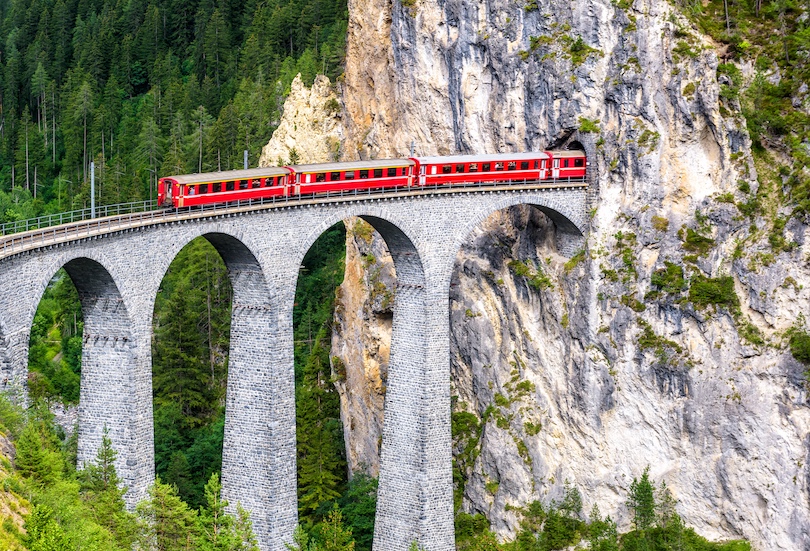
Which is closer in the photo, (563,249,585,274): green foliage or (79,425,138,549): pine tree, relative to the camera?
(79,425,138,549): pine tree

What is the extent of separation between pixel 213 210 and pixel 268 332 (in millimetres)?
6991

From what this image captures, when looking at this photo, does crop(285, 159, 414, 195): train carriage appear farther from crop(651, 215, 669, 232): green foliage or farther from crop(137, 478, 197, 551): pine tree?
crop(137, 478, 197, 551): pine tree

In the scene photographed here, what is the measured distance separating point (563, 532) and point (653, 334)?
12361mm

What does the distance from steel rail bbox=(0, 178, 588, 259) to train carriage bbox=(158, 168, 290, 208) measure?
A: 0.45 meters

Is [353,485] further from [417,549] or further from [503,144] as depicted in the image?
[503,144]

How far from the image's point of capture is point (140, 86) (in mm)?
153500

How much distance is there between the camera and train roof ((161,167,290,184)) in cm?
5831

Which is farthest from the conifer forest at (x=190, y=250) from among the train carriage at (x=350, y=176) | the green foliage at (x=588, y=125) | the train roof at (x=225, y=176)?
the train carriage at (x=350, y=176)

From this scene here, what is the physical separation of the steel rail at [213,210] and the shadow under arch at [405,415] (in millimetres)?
2764

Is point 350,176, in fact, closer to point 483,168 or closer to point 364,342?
point 483,168

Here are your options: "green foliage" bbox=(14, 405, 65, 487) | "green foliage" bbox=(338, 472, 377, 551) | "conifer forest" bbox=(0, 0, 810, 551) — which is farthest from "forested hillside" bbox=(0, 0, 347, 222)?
"green foliage" bbox=(14, 405, 65, 487)

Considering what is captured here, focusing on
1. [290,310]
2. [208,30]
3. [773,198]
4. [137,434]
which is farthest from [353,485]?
[208,30]

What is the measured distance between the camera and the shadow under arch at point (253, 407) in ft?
203

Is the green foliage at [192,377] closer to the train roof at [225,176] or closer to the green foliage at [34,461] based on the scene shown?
the train roof at [225,176]
